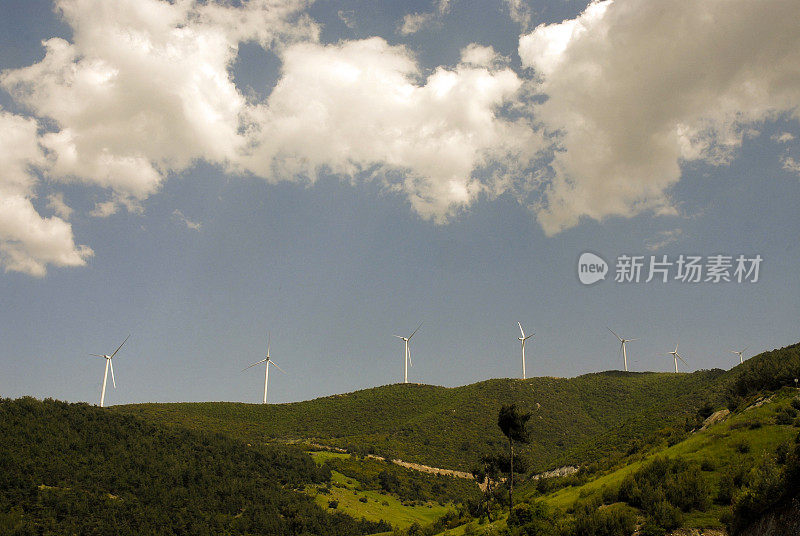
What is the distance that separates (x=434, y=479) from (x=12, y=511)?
7693 cm

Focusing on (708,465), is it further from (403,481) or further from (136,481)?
(403,481)

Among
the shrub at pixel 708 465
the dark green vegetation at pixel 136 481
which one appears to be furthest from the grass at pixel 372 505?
the shrub at pixel 708 465

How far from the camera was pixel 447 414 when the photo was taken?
15425 centimetres

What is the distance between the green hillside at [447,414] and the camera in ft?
422

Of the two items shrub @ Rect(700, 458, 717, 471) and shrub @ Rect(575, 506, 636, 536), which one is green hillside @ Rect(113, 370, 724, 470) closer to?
shrub @ Rect(700, 458, 717, 471)

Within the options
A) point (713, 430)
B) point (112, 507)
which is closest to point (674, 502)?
point (713, 430)

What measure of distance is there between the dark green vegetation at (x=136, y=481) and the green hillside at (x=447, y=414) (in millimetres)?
31947

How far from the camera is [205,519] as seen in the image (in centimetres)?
6419

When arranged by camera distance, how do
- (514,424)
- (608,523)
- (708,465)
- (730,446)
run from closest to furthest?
(608,523) → (708,465) → (730,446) → (514,424)

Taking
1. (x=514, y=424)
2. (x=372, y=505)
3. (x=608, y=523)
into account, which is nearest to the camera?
(x=608, y=523)

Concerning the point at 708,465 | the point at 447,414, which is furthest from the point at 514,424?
the point at 447,414

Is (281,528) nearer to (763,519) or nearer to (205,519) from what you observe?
(205,519)

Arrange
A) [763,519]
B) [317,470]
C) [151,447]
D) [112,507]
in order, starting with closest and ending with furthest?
[763,519], [112,507], [151,447], [317,470]

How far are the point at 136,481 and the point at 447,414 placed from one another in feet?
337
